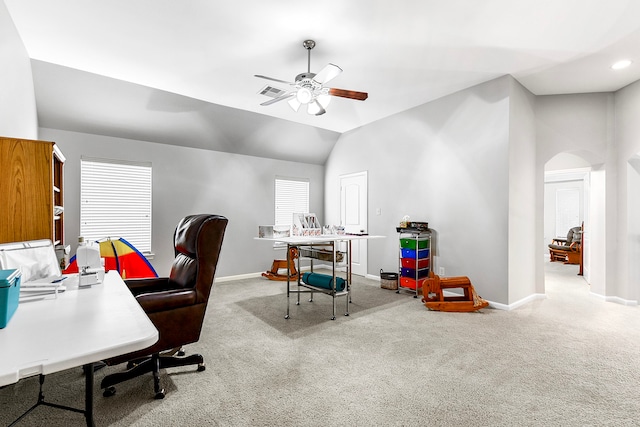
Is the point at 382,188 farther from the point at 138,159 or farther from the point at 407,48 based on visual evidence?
the point at 138,159

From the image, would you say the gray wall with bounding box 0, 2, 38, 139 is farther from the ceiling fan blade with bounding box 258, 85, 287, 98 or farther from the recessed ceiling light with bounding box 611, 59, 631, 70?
the recessed ceiling light with bounding box 611, 59, 631, 70

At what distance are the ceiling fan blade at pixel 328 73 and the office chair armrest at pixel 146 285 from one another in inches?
88.4

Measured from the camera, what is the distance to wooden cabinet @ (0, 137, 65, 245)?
2.03m

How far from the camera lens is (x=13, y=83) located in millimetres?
2668

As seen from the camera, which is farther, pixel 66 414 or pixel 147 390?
pixel 147 390

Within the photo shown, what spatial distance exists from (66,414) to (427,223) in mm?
4297

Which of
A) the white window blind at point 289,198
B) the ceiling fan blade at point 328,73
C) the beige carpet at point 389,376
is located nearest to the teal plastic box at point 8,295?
the beige carpet at point 389,376

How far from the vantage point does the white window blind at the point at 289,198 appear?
6266 millimetres

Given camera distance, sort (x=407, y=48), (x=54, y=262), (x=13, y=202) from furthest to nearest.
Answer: (x=407, y=48) < (x=13, y=202) < (x=54, y=262)

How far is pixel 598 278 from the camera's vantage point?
432 cm

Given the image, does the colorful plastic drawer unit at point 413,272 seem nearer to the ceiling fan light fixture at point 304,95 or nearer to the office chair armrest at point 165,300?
the ceiling fan light fixture at point 304,95

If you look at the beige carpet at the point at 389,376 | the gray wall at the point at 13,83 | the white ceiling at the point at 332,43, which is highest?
the white ceiling at the point at 332,43

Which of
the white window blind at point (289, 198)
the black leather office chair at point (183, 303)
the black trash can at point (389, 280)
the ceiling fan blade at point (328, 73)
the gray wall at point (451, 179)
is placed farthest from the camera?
the white window blind at point (289, 198)

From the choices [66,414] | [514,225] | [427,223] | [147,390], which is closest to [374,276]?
[427,223]
